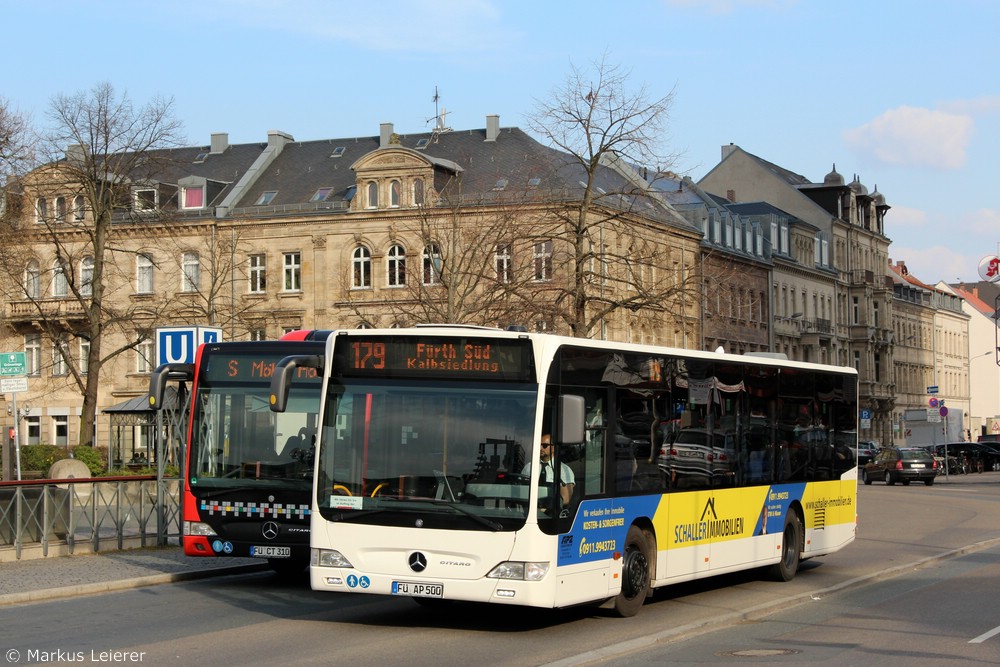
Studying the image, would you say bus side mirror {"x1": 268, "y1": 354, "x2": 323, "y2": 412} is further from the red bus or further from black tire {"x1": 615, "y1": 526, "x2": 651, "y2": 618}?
the red bus

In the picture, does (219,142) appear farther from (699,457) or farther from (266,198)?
(699,457)

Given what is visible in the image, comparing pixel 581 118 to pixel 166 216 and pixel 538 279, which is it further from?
pixel 166 216

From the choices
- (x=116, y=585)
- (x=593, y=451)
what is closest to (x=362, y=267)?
(x=116, y=585)

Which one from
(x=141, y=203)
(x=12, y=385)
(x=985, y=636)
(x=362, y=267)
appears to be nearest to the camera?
(x=985, y=636)

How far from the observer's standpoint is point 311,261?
6769cm

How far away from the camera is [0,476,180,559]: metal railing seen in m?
20.0

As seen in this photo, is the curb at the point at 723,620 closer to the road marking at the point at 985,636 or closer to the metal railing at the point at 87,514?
the road marking at the point at 985,636

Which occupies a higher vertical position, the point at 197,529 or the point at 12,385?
the point at 12,385

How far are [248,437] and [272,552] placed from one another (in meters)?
1.55

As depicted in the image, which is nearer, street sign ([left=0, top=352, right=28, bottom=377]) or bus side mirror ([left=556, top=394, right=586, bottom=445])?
bus side mirror ([left=556, top=394, right=586, bottom=445])

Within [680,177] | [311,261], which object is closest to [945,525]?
[680,177]

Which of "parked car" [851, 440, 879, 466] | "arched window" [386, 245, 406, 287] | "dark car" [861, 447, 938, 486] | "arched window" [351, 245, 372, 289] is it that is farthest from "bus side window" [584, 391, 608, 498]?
"parked car" [851, 440, 879, 466]

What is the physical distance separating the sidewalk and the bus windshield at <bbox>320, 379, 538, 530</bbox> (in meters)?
4.69

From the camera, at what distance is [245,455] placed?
1817 cm
